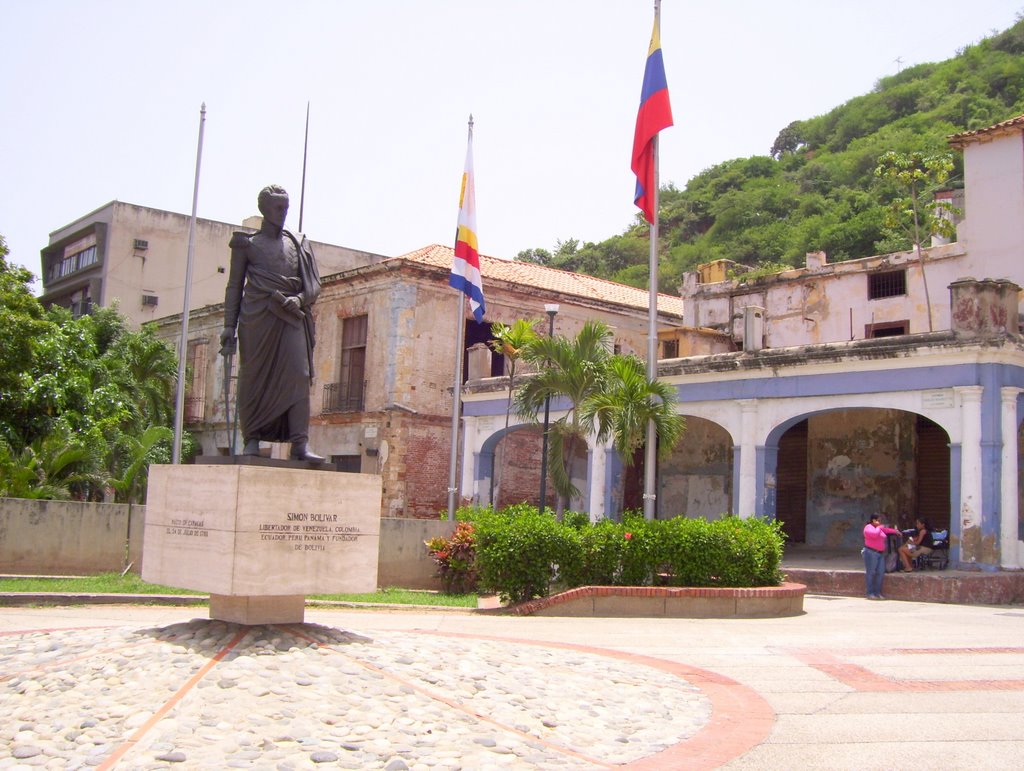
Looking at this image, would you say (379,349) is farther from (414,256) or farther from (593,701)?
(593,701)

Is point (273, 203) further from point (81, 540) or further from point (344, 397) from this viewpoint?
point (344, 397)

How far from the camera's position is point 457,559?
1564 centimetres

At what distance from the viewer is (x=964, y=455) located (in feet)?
53.1

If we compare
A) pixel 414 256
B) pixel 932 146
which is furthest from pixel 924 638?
pixel 932 146

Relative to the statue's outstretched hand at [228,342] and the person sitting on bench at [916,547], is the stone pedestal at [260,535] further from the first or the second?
the person sitting on bench at [916,547]

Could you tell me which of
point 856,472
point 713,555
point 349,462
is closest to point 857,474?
point 856,472

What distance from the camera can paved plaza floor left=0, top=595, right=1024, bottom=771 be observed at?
5.39m

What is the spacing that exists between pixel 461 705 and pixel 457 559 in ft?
31.3

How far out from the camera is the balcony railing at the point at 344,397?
26984 millimetres

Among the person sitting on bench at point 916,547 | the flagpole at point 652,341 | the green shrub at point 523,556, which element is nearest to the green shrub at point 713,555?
the flagpole at point 652,341

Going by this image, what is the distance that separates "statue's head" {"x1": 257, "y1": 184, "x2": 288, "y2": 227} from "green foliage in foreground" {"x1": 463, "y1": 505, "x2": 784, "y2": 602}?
22.2 feet

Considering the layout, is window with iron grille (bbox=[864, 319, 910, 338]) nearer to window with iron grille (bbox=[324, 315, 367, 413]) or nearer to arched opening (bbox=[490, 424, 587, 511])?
arched opening (bbox=[490, 424, 587, 511])

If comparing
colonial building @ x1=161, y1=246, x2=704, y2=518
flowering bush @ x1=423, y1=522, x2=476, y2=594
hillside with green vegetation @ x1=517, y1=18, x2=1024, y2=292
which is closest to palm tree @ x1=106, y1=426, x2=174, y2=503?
colonial building @ x1=161, y1=246, x2=704, y2=518

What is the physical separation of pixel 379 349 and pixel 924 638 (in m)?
17.6
